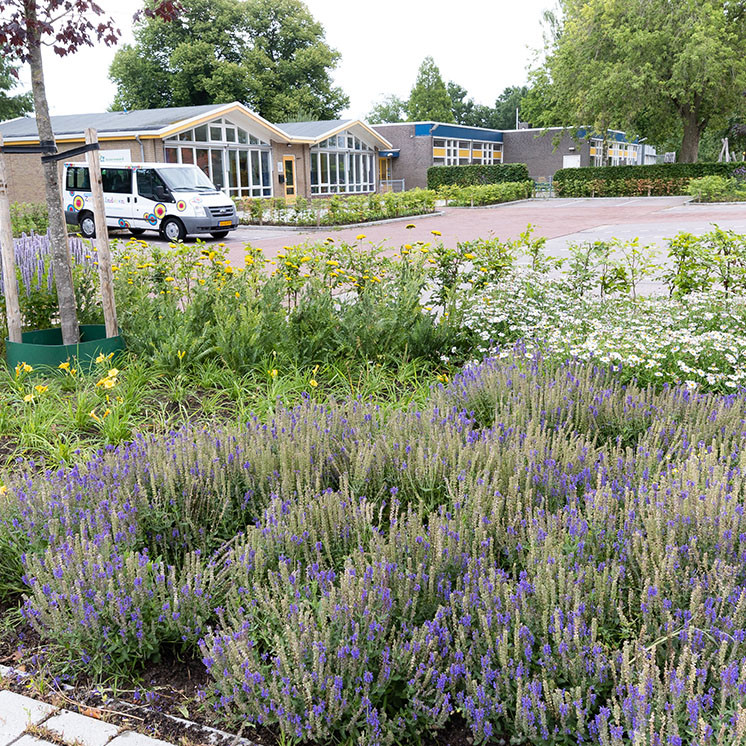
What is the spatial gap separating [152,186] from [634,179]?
31330mm

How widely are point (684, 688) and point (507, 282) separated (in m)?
5.13

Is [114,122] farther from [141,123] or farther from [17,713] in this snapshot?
[17,713]

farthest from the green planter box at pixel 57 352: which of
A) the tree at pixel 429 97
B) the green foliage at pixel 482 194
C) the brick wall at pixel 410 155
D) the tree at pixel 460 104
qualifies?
the tree at pixel 460 104

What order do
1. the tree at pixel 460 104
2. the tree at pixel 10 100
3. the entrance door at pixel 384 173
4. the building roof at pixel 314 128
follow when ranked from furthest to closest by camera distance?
the tree at pixel 460 104, the entrance door at pixel 384 173, the tree at pixel 10 100, the building roof at pixel 314 128

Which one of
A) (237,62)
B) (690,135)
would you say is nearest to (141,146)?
(690,135)

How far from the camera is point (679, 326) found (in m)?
5.45

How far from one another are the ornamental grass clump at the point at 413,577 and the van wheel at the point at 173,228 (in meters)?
17.8

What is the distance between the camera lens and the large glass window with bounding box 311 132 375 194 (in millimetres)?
40031

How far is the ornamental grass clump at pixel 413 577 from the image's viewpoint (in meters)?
2.06

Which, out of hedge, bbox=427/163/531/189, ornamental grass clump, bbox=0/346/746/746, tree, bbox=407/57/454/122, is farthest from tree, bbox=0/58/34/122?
ornamental grass clump, bbox=0/346/746/746

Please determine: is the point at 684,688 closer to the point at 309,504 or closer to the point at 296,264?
the point at 309,504

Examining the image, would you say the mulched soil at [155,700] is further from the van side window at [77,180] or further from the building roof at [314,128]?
the building roof at [314,128]

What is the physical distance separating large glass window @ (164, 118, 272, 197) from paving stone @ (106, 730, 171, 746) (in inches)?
1148

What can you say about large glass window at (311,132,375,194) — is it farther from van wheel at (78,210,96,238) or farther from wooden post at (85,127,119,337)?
wooden post at (85,127,119,337)
